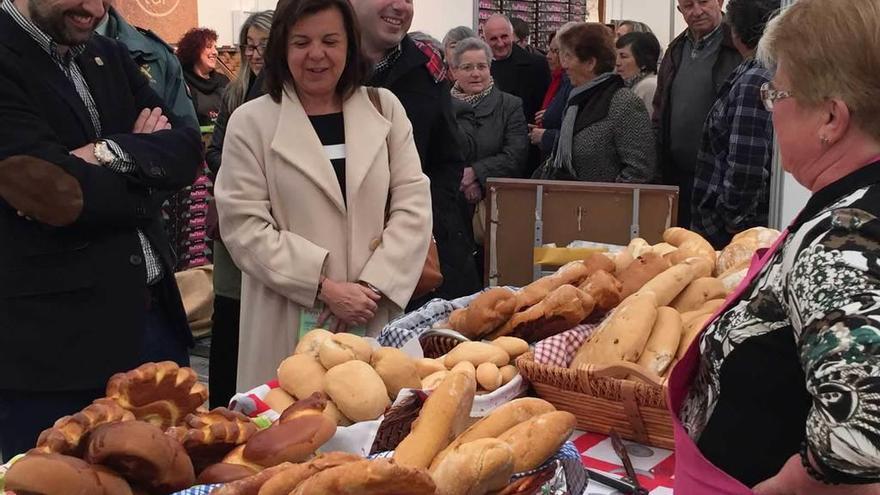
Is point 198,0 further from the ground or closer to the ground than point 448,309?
further from the ground

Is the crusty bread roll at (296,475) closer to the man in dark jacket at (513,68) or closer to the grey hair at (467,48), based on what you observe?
the grey hair at (467,48)

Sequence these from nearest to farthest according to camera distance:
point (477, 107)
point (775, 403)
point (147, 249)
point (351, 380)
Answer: point (775, 403)
point (351, 380)
point (147, 249)
point (477, 107)

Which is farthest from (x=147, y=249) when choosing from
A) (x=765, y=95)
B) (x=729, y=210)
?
(x=729, y=210)

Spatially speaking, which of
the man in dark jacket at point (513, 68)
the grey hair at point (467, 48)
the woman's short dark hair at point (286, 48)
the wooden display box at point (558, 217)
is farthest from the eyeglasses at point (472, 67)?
the woman's short dark hair at point (286, 48)

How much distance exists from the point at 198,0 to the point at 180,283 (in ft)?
10.0

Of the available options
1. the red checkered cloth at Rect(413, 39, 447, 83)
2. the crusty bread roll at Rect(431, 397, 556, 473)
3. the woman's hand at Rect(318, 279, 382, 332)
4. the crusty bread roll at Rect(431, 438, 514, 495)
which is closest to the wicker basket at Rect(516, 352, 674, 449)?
the crusty bread roll at Rect(431, 397, 556, 473)

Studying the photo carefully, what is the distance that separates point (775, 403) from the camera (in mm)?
1071

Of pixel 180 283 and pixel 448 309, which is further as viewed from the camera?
pixel 180 283

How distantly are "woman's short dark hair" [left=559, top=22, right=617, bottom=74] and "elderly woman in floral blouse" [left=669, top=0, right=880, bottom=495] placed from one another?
126 inches

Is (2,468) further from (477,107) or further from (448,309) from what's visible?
(477,107)

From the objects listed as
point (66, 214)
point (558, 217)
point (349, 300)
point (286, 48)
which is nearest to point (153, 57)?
point (286, 48)

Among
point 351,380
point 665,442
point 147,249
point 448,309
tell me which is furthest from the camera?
point 147,249

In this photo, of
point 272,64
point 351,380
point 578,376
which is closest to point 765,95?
point 578,376

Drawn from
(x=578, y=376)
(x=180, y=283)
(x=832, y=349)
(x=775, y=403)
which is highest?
(x=832, y=349)
